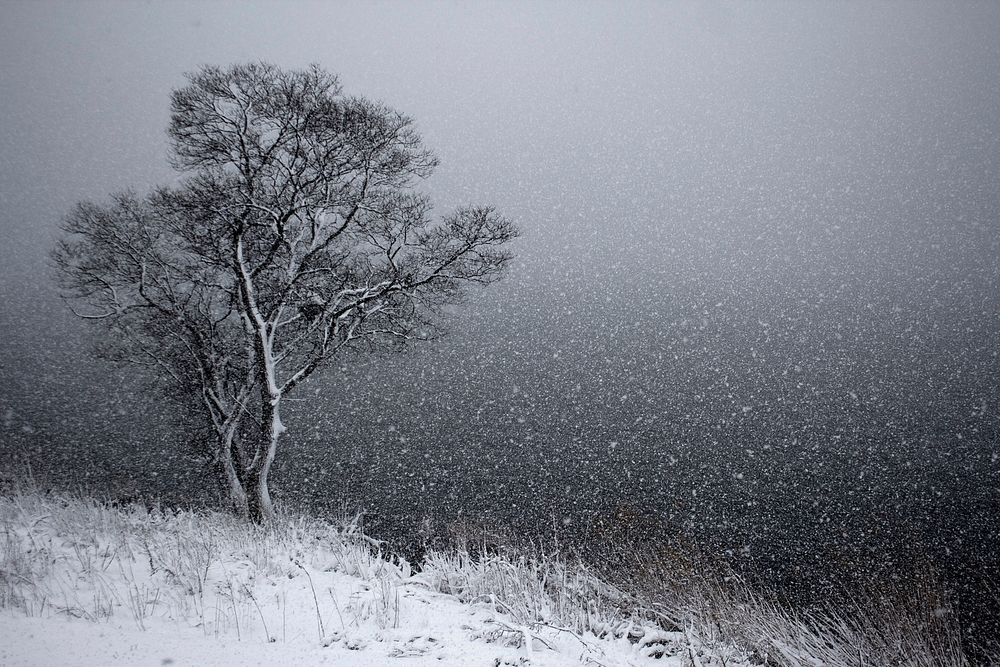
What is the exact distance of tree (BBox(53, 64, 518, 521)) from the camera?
8.35 meters

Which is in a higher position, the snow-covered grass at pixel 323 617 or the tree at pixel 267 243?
the tree at pixel 267 243

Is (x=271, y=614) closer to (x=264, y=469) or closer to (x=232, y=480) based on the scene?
(x=264, y=469)

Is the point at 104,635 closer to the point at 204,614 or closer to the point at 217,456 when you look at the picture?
the point at 204,614

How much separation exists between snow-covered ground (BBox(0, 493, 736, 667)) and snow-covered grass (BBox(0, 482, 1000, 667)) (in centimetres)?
2

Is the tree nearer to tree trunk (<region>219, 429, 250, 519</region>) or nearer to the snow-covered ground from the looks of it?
tree trunk (<region>219, 429, 250, 519</region>)

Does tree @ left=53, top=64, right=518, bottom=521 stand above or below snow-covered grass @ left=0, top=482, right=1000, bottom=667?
above

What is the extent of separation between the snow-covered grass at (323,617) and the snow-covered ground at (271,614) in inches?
0.7

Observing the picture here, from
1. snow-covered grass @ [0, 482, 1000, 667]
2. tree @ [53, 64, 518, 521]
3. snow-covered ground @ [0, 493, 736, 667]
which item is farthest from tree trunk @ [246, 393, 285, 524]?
snow-covered ground @ [0, 493, 736, 667]

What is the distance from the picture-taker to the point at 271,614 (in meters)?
3.84

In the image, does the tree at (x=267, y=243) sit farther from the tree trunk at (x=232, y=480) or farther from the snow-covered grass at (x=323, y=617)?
the snow-covered grass at (x=323, y=617)

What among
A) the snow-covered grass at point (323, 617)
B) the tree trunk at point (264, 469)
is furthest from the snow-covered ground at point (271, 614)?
the tree trunk at point (264, 469)

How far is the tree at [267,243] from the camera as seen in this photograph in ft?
27.4

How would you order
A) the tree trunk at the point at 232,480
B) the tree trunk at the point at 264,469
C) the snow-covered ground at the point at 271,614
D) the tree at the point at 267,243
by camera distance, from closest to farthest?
the snow-covered ground at the point at 271,614
the tree at the point at 267,243
the tree trunk at the point at 264,469
the tree trunk at the point at 232,480

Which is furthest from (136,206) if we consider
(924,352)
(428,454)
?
(924,352)
